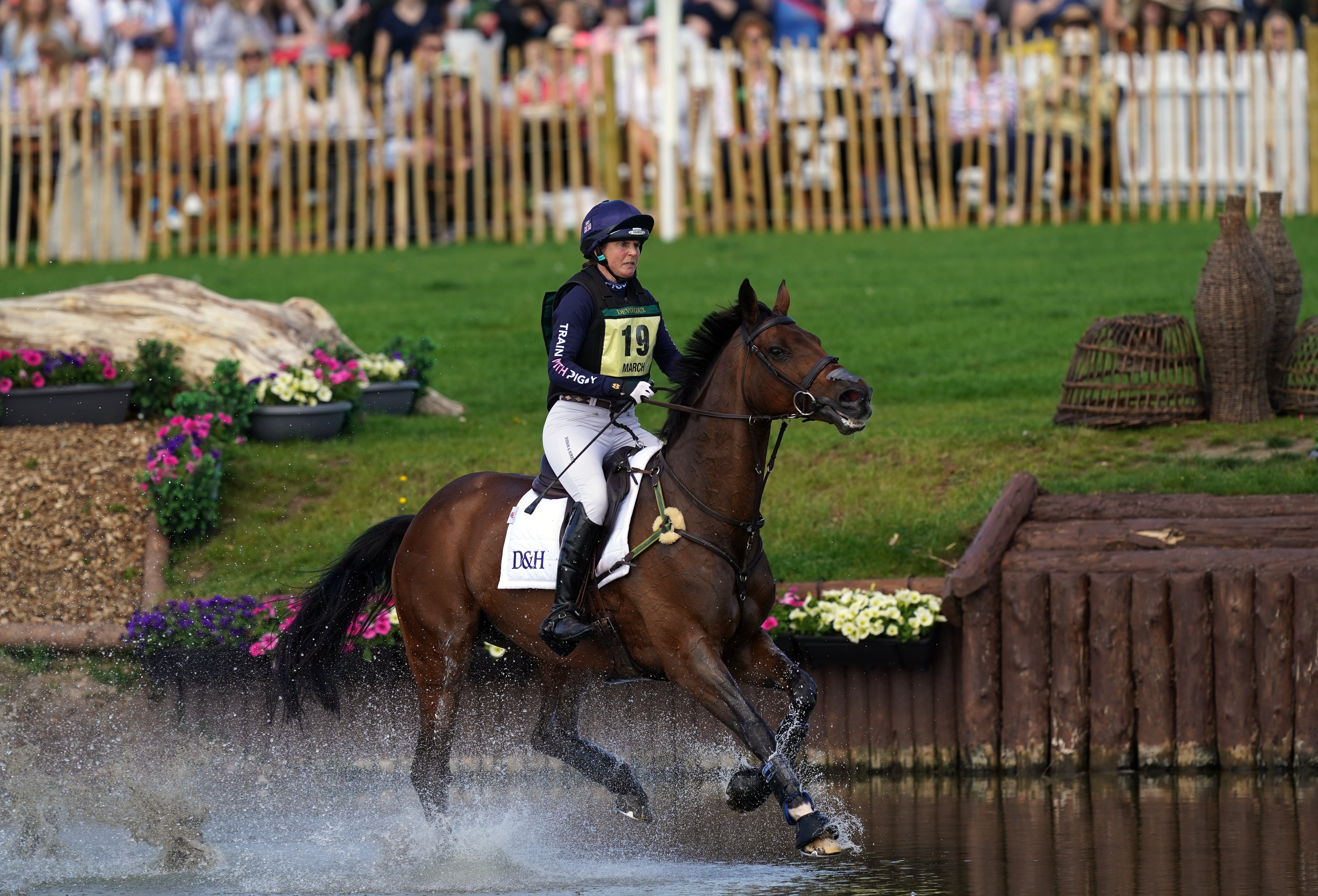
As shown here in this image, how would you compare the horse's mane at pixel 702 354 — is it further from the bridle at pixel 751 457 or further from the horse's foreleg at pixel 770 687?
the horse's foreleg at pixel 770 687

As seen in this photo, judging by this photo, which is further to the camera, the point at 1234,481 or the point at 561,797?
the point at 1234,481

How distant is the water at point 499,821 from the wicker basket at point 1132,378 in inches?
137

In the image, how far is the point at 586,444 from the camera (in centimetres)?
830

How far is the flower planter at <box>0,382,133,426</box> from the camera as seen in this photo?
12.7m

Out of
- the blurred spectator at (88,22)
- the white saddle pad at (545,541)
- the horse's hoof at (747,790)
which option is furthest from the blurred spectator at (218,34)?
the horse's hoof at (747,790)

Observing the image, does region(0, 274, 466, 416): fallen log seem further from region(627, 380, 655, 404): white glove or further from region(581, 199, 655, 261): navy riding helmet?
region(627, 380, 655, 404): white glove

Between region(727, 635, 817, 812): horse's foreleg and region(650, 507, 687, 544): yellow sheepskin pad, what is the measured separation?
62 cm

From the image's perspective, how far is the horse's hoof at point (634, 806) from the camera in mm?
8586

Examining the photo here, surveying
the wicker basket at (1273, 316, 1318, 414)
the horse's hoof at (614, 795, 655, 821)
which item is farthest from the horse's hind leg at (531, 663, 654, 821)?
the wicker basket at (1273, 316, 1318, 414)

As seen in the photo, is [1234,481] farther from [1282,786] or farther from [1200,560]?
[1282,786]

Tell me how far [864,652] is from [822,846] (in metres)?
2.80

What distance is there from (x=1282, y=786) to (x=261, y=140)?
49.1 ft

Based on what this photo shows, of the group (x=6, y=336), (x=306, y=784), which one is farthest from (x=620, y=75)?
(x=306, y=784)

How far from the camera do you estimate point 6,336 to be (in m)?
13.1
